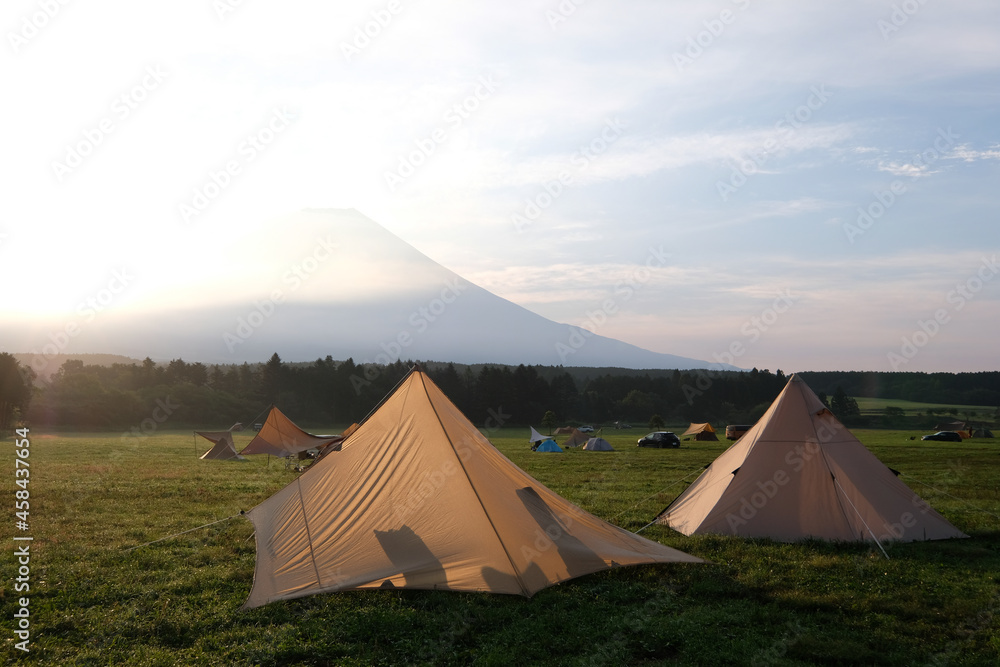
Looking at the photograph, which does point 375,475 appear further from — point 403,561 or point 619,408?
point 619,408

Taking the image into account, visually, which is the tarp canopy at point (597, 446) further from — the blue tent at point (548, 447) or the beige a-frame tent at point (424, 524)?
the beige a-frame tent at point (424, 524)

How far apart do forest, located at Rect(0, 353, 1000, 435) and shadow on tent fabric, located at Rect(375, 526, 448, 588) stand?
6040 cm

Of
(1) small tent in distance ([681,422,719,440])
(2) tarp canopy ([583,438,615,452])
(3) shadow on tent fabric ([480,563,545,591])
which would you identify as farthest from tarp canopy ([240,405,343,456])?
(1) small tent in distance ([681,422,719,440])

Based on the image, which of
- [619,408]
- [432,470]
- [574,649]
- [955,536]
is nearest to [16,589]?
[432,470]

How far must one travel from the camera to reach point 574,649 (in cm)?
597

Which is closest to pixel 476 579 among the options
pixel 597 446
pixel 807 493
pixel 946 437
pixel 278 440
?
pixel 807 493

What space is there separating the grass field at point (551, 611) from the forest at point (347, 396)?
58.1 meters

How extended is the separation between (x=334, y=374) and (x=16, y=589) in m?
79.3

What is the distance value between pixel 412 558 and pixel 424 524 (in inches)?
17.6

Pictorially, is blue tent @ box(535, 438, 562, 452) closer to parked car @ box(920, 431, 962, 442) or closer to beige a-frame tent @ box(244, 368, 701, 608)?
parked car @ box(920, 431, 962, 442)

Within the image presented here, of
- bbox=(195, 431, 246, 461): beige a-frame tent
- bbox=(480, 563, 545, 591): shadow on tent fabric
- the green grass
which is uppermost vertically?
bbox=(480, 563, 545, 591): shadow on tent fabric

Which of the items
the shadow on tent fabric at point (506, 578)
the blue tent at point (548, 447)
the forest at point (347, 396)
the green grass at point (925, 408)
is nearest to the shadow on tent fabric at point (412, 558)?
the shadow on tent fabric at point (506, 578)

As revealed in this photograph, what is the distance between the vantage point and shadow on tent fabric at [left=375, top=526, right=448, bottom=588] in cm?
726

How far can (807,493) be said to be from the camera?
33.8 ft
